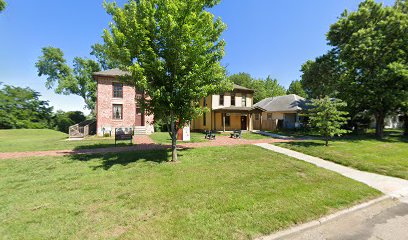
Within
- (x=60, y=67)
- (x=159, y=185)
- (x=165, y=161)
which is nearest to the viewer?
(x=159, y=185)

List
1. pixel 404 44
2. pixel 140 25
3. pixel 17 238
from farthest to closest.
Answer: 1. pixel 404 44
2. pixel 140 25
3. pixel 17 238

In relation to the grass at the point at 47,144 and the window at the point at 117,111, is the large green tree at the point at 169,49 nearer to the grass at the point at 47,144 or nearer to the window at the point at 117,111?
the grass at the point at 47,144

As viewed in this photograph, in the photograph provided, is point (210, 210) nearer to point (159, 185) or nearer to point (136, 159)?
point (159, 185)

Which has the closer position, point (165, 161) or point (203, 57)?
point (203, 57)

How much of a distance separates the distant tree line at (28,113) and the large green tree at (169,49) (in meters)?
34.2

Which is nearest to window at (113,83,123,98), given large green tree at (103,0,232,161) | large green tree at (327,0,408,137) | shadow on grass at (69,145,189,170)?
shadow on grass at (69,145,189,170)

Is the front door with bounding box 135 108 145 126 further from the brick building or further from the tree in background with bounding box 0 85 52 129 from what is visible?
the tree in background with bounding box 0 85 52 129

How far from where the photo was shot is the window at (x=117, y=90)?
76.5 feet

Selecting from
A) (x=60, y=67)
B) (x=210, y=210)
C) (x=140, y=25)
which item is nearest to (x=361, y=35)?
(x=140, y=25)

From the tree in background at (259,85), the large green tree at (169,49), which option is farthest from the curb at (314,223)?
the tree in background at (259,85)

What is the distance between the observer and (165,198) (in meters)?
5.16

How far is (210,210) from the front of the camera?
14.9ft

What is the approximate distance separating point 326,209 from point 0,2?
25563 millimetres

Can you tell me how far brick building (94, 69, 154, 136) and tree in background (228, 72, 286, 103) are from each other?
3407 centimetres
